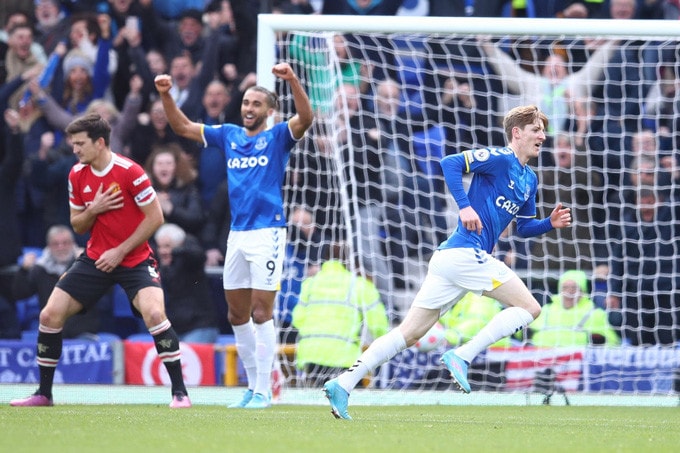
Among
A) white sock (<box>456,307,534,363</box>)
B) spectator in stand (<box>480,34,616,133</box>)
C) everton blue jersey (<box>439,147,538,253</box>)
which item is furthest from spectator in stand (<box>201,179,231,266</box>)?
white sock (<box>456,307,534,363</box>)

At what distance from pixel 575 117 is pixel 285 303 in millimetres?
3594

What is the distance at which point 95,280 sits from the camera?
875 cm

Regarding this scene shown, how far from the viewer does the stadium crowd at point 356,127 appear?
12.4m

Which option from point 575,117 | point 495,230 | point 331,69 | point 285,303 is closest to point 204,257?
point 285,303

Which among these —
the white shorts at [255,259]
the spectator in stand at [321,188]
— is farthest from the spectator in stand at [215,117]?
the white shorts at [255,259]

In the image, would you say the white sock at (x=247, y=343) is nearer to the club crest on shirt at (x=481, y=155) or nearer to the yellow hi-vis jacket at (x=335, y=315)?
the yellow hi-vis jacket at (x=335, y=315)

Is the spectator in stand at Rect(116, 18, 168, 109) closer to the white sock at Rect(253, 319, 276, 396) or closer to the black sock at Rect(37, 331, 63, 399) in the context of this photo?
the white sock at Rect(253, 319, 276, 396)

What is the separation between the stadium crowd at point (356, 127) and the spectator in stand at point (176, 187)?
0.7 inches

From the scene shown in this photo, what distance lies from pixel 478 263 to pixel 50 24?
354 inches

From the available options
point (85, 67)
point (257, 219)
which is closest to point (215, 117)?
point (85, 67)

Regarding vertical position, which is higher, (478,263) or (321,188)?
(321,188)

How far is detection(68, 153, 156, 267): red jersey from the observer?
8680mm

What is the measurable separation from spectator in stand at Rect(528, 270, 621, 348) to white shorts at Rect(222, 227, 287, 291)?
3922 mm

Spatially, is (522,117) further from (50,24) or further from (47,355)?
(50,24)
